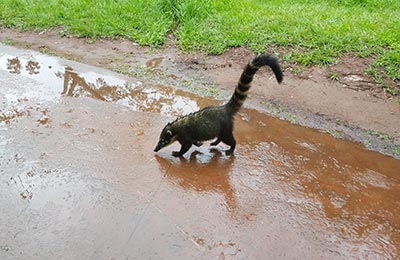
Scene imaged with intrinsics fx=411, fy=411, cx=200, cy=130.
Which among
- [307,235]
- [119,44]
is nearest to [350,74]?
[307,235]

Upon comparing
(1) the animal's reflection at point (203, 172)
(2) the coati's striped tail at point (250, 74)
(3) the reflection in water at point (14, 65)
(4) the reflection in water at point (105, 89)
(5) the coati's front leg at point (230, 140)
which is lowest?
(3) the reflection in water at point (14, 65)

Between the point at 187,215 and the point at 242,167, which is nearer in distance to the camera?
the point at 187,215

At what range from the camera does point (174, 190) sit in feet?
13.7

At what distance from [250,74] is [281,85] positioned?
2.38 m

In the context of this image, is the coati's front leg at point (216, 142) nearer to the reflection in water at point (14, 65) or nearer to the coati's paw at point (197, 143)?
the coati's paw at point (197, 143)

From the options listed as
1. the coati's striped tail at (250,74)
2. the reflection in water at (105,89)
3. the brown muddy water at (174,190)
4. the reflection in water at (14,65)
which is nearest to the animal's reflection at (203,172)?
the brown muddy water at (174,190)

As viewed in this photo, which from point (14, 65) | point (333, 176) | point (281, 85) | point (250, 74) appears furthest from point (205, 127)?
point (14, 65)

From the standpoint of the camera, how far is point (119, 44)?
8375 millimetres

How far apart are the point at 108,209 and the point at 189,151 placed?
1.40m

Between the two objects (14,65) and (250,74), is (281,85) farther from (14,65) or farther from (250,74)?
(14,65)

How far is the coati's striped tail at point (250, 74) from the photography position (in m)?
4.31

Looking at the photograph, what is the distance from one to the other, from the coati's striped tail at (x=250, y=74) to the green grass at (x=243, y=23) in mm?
2814

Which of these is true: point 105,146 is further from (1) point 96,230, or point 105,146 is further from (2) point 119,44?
(2) point 119,44

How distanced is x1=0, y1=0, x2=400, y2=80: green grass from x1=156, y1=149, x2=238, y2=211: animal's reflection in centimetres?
314
